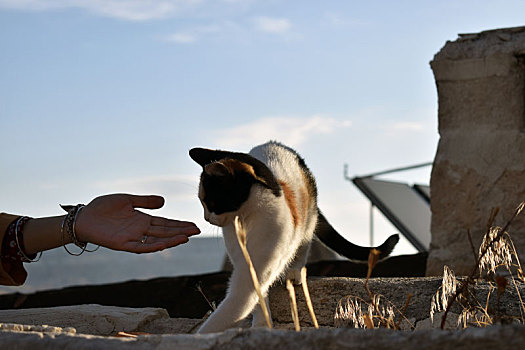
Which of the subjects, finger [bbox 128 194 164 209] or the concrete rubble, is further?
finger [bbox 128 194 164 209]

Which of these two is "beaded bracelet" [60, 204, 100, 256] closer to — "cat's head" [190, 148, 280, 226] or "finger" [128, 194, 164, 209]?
"finger" [128, 194, 164, 209]

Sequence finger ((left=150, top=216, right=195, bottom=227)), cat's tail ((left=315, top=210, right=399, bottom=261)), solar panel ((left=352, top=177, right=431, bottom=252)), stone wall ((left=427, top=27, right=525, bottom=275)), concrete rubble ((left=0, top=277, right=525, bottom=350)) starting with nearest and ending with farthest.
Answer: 1. concrete rubble ((left=0, top=277, right=525, bottom=350))
2. finger ((left=150, top=216, right=195, bottom=227))
3. cat's tail ((left=315, top=210, right=399, bottom=261))
4. stone wall ((left=427, top=27, right=525, bottom=275))
5. solar panel ((left=352, top=177, right=431, bottom=252))

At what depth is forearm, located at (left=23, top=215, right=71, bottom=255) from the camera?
8.95 ft

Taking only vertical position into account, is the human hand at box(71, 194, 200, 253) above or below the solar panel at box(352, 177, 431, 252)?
above

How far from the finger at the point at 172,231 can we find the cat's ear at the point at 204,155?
33 centimetres

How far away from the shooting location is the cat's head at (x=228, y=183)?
2721 mm

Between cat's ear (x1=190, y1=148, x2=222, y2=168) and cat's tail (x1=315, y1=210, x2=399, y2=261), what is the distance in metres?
0.97

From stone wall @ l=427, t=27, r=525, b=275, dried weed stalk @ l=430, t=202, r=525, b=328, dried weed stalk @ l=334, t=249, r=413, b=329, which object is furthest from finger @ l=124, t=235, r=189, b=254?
stone wall @ l=427, t=27, r=525, b=275

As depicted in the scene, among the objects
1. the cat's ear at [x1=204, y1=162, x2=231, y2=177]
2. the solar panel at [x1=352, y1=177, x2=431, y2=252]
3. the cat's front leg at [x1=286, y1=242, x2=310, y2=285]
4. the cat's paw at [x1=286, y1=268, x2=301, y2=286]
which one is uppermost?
the cat's ear at [x1=204, y1=162, x2=231, y2=177]

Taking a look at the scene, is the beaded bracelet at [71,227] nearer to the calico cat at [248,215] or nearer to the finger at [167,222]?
the finger at [167,222]

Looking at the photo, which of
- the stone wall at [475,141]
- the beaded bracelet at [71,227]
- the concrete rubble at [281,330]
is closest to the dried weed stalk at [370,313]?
the concrete rubble at [281,330]

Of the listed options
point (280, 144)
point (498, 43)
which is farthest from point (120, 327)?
point (498, 43)

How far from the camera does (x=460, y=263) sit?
4336 mm

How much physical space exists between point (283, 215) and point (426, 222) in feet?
14.1
